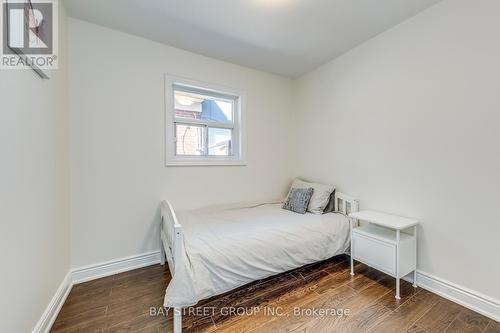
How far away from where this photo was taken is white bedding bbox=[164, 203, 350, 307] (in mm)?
1412

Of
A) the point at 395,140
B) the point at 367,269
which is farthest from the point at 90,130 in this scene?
the point at 367,269

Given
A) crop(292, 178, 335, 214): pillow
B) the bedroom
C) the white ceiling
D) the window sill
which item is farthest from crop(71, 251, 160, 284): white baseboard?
the white ceiling

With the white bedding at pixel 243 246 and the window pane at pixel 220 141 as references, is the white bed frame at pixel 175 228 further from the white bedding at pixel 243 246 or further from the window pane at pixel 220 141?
the window pane at pixel 220 141

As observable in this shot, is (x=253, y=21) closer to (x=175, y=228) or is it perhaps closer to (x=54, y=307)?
(x=175, y=228)

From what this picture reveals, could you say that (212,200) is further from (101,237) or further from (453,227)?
(453,227)

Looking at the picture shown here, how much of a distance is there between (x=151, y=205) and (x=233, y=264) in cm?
127

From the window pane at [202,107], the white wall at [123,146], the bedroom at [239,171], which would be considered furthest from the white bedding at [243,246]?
the window pane at [202,107]

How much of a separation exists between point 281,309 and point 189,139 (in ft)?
6.88

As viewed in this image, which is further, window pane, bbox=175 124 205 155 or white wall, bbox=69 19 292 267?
window pane, bbox=175 124 205 155

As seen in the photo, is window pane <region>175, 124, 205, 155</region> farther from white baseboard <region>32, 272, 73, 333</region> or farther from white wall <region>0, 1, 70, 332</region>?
white baseboard <region>32, 272, 73, 333</region>

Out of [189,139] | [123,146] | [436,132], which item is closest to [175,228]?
[123,146]

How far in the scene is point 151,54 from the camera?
2.32 m

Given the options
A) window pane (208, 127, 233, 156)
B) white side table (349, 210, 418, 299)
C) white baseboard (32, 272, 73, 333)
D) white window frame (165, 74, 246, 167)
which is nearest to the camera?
white baseboard (32, 272, 73, 333)

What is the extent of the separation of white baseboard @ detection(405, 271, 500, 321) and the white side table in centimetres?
8
